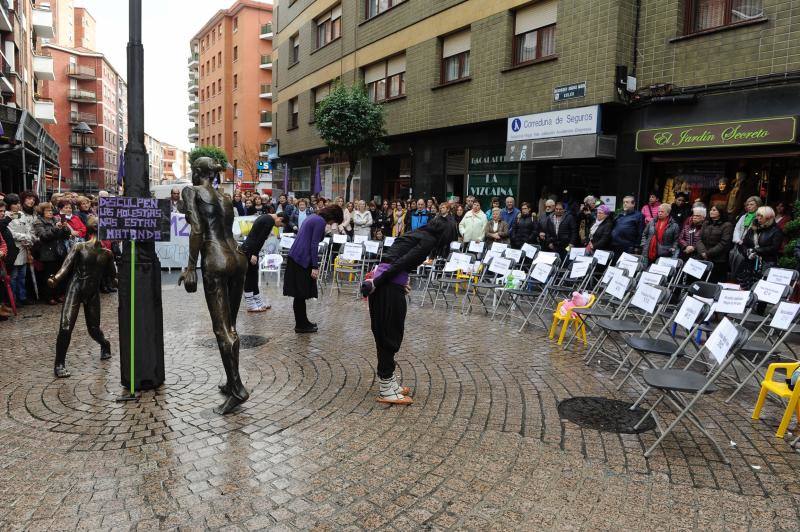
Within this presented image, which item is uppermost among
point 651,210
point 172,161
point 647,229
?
point 172,161

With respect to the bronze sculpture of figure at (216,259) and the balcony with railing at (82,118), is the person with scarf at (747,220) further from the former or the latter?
the balcony with railing at (82,118)

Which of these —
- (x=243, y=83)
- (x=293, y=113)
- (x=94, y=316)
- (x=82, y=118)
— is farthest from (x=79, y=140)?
(x=94, y=316)

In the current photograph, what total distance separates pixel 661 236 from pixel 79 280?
8.73 meters

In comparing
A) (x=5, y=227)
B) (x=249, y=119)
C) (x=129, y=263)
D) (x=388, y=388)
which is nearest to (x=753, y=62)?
(x=388, y=388)

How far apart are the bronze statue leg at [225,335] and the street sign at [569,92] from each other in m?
10.3

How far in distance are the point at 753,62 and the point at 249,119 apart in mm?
49990

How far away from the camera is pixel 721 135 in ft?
34.5

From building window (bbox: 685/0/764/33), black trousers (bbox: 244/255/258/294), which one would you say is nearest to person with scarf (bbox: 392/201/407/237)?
black trousers (bbox: 244/255/258/294)

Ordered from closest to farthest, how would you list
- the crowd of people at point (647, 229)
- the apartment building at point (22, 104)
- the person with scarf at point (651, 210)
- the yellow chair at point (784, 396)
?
the yellow chair at point (784, 396) → the crowd of people at point (647, 229) → the person with scarf at point (651, 210) → the apartment building at point (22, 104)

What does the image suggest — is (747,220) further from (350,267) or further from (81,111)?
(81,111)

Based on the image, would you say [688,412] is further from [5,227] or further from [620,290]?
[5,227]

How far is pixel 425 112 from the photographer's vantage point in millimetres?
18156

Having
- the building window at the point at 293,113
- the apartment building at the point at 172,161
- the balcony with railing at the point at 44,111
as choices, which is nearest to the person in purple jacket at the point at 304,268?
the building window at the point at 293,113

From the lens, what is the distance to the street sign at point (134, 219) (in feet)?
16.3
